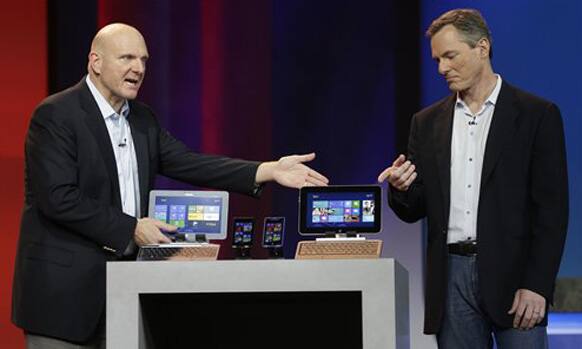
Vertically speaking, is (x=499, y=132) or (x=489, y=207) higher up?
(x=499, y=132)

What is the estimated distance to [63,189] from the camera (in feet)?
10.1

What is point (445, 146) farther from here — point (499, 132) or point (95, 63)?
point (95, 63)

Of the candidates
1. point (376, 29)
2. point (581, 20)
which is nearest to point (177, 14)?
point (376, 29)

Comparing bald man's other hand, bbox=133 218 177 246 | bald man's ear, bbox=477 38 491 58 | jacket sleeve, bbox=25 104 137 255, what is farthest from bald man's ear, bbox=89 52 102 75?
bald man's ear, bbox=477 38 491 58

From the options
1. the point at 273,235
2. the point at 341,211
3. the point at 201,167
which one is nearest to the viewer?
the point at 341,211

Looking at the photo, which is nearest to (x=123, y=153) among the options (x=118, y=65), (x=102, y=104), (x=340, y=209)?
(x=102, y=104)

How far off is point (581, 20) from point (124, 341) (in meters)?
3.22

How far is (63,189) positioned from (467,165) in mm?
1168

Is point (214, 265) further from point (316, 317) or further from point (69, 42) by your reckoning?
point (69, 42)

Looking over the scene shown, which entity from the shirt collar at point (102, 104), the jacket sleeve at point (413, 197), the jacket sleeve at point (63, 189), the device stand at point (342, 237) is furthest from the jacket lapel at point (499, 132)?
the shirt collar at point (102, 104)

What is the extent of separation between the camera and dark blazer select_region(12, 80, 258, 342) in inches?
121

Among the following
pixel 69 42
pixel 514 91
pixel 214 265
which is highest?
pixel 69 42

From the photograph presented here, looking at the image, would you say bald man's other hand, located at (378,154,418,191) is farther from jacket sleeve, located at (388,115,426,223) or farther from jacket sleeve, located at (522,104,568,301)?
jacket sleeve, located at (522,104,568,301)

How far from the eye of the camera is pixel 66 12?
531 cm
